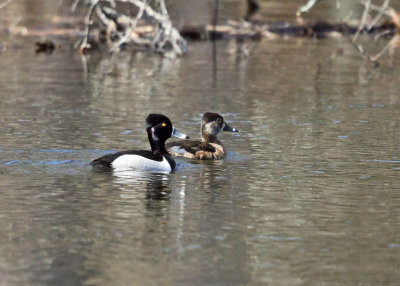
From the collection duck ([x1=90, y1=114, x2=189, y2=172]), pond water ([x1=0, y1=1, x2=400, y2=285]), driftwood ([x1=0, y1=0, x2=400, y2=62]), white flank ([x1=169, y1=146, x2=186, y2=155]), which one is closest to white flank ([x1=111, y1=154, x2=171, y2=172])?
duck ([x1=90, y1=114, x2=189, y2=172])

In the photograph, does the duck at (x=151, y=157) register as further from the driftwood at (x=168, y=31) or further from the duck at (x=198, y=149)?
the driftwood at (x=168, y=31)

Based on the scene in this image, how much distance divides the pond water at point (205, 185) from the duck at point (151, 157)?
0.67 ft

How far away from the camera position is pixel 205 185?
12.6 m

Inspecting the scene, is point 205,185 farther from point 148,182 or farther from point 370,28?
point 370,28

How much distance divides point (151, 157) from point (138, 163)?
216 mm

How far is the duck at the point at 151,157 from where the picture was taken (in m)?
13.3

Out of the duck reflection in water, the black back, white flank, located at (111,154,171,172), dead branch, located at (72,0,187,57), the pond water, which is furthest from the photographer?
dead branch, located at (72,0,187,57)

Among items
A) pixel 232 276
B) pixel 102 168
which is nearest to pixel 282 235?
pixel 232 276

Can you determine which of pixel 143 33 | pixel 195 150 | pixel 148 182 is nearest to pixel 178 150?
pixel 195 150

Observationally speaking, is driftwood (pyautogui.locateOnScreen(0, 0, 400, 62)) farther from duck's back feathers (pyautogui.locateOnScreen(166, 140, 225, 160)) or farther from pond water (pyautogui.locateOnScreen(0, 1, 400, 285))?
duck's back feathers (pyautogui.locateOnScreen(166, 140, 225, 160))

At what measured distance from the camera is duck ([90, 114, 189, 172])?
13281mm

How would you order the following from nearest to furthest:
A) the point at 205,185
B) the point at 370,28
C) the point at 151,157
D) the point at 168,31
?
the point at 205,185 < the point at 151,157 < the point at 168,31 < the point at 370,28

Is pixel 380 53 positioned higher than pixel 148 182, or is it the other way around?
pixel 380 53

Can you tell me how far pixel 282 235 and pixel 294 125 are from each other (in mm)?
7683
